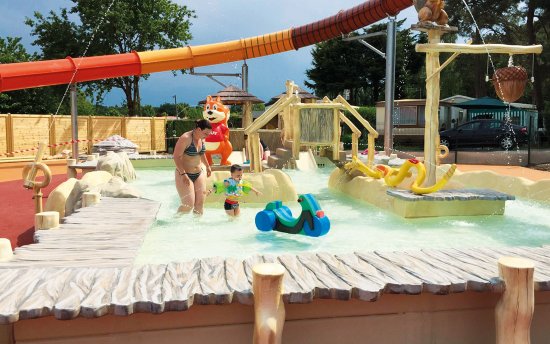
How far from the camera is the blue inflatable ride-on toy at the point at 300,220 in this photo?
5879 millimetres

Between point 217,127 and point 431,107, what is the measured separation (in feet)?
18.4

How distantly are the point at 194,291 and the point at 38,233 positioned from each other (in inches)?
89.2

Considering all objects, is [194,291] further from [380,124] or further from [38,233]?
[380,124]

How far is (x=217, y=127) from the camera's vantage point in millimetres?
12141

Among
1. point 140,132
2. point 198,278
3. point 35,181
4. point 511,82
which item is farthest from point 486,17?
point 198,278

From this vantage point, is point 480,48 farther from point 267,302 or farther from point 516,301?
point 267,302

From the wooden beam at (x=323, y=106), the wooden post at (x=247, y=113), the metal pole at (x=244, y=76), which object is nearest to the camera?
the wooden beam at (x=323, y=106)

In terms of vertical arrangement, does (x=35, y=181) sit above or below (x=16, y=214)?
above

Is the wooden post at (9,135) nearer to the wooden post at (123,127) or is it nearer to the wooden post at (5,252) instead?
the wooden post at (123,127)

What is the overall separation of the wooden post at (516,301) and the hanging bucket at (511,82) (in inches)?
184

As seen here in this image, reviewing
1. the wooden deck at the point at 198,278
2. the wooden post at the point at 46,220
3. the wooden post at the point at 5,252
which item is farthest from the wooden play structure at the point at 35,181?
the wooden post at the point at 5,252

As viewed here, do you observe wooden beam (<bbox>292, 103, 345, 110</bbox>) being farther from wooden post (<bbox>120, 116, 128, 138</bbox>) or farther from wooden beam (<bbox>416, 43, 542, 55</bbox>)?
wooden post (<bbox>120, 116, 128, 138</bbox>)

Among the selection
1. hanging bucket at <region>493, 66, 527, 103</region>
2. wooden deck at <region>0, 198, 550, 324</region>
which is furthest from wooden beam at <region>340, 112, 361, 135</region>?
wooden deck at <region>0, 198, 550, 324</region>

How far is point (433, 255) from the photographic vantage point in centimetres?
375
